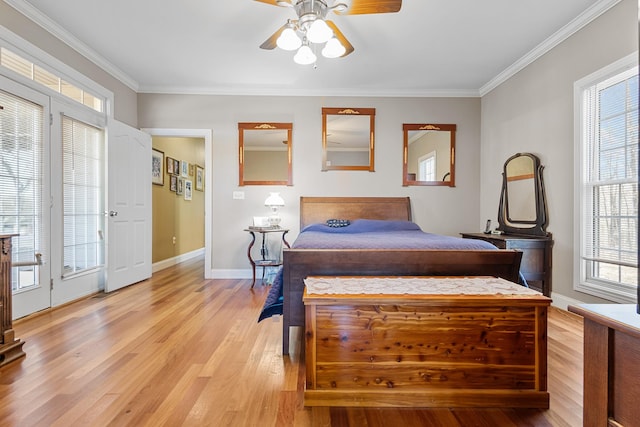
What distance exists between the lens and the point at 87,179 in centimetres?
359

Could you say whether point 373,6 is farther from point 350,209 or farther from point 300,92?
point 350,209

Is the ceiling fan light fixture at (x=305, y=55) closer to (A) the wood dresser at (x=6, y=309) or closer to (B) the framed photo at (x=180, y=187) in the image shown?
(A) the wood dresser at (x=6, y=309)

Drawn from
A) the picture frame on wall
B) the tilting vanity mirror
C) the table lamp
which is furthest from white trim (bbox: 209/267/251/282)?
the tilting vanity mirror

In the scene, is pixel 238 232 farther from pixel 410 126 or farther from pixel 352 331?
pixel 352 331

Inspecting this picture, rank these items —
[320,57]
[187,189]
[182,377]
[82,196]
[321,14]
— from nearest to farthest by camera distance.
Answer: [182,377] < [321,14] < [82,196] < [320,57] < [187,189]

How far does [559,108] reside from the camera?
3.18 meters

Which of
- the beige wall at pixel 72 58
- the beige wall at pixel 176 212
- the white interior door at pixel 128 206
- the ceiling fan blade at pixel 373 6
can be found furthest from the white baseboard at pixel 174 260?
the ceiling fan blade at pixel 373 6

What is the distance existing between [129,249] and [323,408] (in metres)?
3.48

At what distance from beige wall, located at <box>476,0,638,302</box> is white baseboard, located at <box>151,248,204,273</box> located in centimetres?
517

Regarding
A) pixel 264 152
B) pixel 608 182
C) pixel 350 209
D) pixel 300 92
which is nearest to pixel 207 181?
pixel 264 152

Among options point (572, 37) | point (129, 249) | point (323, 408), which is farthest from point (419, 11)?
point (129, 249)

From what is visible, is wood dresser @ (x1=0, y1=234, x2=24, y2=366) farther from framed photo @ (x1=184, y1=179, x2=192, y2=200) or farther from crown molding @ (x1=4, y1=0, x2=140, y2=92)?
framed photo @ (x1=184, y1=179, x2=192, y2=200)

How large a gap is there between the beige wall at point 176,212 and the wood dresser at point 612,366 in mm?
5341

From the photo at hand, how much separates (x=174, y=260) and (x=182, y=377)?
4339mm
